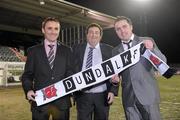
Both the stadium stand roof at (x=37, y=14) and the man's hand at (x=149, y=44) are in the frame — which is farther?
the stadium stand roof at (x=37, y=14)

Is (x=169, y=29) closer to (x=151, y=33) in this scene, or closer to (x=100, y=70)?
(x=151, y=33)

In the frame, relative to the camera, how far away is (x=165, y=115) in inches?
287

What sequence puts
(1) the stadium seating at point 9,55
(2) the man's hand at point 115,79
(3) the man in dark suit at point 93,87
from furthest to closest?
(1) the stadium seating at point 9,55 → (3) the man in dark suit at point 93,87 → (2) the man's hand at point 115,79

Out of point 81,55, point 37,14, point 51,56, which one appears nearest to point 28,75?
point 51,56

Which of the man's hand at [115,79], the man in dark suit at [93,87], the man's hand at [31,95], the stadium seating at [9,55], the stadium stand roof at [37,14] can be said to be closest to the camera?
the man's hand at [31,95]

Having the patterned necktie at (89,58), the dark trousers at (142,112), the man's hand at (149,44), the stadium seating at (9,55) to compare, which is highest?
the stadium seating at (9,55)

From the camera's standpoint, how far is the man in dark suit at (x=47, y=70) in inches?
143

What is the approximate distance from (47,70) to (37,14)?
1418 centimetres

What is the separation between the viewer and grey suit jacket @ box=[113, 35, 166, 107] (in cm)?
371

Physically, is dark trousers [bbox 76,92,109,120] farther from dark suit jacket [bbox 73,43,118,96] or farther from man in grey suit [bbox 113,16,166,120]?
man in grey suit [bbox 113,16,166,120]

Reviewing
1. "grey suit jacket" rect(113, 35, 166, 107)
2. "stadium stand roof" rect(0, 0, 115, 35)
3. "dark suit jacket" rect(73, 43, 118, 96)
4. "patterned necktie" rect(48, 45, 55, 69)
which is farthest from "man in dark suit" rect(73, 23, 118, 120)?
"stadium stand roof" rect(0, 0, 115, 35)

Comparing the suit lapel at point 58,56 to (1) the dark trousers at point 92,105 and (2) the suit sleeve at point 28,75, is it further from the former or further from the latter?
(1) the dark trousers at point 92,105

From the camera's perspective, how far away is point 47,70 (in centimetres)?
366

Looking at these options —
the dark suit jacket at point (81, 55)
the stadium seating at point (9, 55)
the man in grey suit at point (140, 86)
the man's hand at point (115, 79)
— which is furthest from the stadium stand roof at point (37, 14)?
the man in grey suit at point (140, 86)
